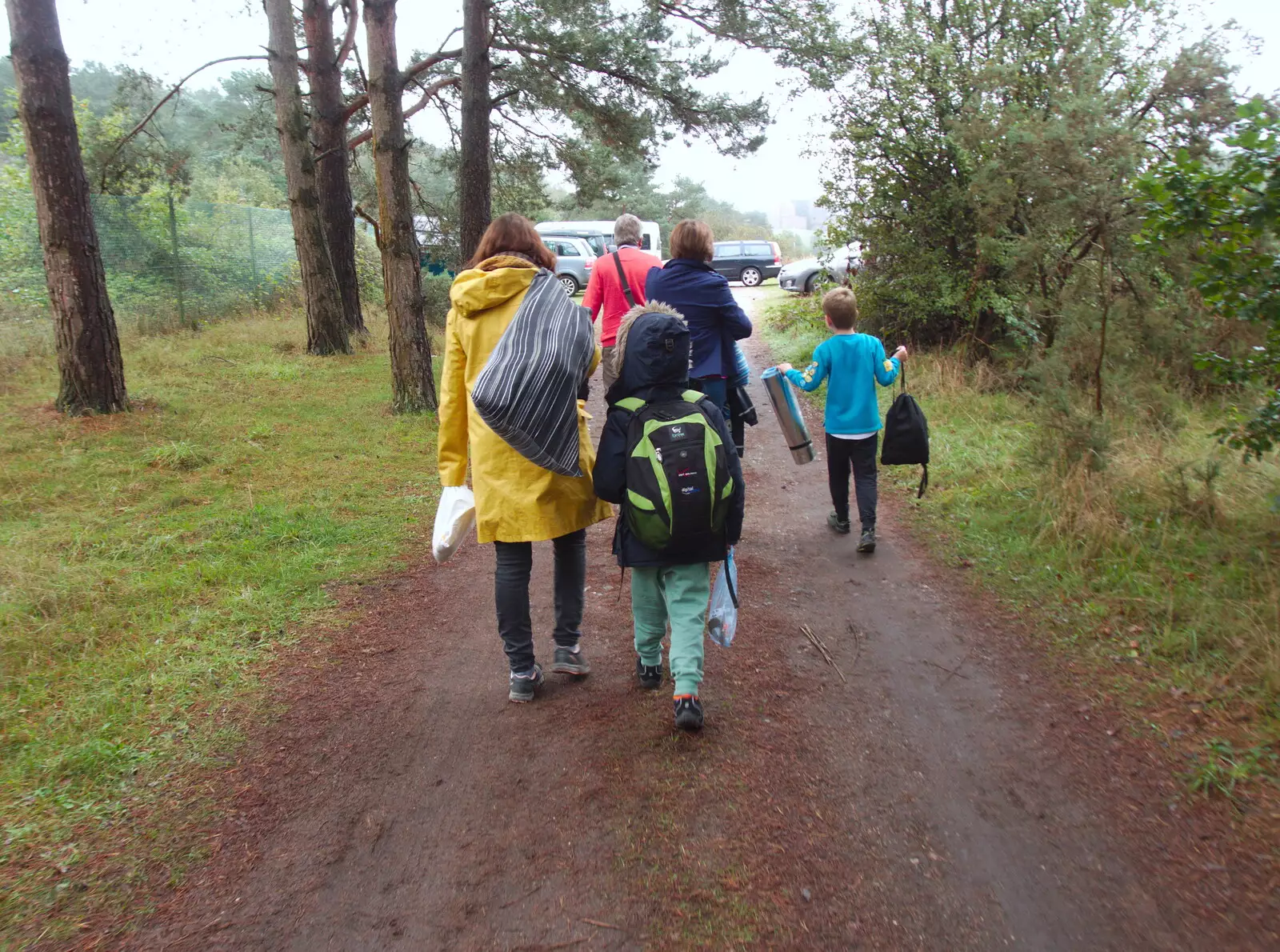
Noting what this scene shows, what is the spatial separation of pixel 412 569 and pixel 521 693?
1.97 meters

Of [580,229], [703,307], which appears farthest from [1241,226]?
[580,229]

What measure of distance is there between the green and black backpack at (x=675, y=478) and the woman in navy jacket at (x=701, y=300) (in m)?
1.52

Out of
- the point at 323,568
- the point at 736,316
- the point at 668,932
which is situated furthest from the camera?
the point at 323,568

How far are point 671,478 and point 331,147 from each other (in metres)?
12.3

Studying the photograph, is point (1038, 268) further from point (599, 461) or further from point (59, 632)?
point (59, 632)

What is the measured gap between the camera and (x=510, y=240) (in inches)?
131

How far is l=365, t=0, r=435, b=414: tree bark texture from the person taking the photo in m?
8.54

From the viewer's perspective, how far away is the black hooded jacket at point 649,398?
3.11 metres

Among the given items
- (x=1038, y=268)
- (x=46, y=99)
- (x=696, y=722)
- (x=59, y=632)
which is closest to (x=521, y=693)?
(x=696, y=722)

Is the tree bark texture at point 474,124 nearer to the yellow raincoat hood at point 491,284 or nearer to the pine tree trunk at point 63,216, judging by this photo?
the pine tree trunk at point 63,216

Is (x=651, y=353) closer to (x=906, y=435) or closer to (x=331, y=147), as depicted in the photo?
(x=906, y=435)

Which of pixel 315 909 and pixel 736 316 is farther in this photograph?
pixel 736 316

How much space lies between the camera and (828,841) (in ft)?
8.57

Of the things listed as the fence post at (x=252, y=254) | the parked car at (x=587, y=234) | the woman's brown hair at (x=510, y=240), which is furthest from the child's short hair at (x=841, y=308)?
the parked car at (x=587, y=234)
